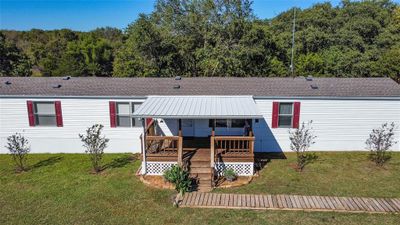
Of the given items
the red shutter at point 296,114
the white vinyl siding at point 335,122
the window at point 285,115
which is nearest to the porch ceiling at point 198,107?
the window at point 285,115

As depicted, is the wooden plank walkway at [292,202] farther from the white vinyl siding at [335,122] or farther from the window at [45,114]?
the window at [45,114]

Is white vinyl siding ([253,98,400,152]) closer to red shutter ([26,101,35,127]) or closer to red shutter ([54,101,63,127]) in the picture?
red shutter ([54,101,63,127])

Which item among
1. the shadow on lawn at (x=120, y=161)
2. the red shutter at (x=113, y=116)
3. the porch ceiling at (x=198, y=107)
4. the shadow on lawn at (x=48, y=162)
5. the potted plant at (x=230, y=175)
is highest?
the porch ceiling at (x=198, y=107)

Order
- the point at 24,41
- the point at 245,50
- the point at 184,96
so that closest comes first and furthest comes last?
1. the point at 184,96
2. the point at 245,50
3. the point at 24,41

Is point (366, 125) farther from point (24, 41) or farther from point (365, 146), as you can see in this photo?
point (24, 41)

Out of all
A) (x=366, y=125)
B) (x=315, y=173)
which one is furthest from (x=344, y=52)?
(x=315, y=173)

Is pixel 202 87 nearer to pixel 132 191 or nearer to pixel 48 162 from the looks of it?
pixel 132 191

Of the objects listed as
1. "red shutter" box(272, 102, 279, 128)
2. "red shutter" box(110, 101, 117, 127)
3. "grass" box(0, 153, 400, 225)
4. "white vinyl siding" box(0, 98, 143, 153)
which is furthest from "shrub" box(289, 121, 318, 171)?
"red shutter" box(110, 101, 117, 127)
